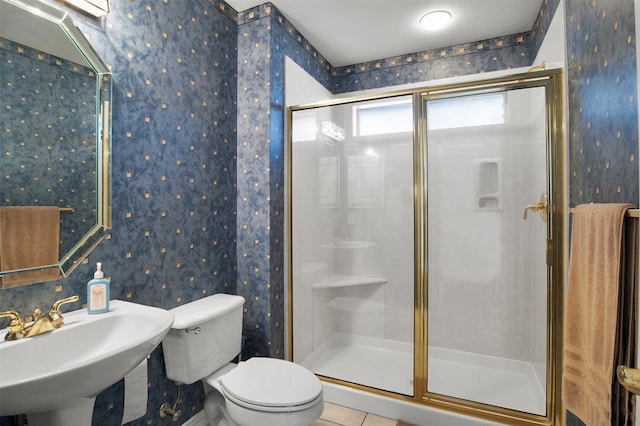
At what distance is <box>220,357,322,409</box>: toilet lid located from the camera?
1453 mm

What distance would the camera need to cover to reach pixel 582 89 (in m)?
1.43

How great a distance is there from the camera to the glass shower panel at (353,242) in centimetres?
225

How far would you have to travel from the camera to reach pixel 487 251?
2.26 m

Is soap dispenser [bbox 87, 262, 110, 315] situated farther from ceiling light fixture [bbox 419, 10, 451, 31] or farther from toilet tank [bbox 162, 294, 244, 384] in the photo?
ceiling light fixture [bbox 419, 10, 451, 31]

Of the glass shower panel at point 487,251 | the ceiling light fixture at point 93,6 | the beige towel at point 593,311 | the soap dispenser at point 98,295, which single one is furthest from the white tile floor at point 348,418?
the ceiling light fixture at point 93,6

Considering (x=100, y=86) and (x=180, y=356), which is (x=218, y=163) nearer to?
(x=100, y=86)

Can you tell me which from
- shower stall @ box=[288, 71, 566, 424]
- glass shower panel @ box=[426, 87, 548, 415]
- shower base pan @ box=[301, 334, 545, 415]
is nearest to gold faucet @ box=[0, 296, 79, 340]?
shower stall @ box=[288, 71, 566, 424]

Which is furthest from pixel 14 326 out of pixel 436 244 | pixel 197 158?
pixel 436 244

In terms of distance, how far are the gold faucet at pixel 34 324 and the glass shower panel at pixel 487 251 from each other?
73.4 inches

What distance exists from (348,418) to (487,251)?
1.40 metres

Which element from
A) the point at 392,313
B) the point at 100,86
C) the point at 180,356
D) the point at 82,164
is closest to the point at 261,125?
the point at 100,86

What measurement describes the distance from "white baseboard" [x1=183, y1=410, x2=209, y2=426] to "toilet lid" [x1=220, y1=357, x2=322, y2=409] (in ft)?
1.61

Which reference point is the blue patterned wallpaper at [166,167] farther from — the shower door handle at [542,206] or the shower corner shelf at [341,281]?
the shower door handle at [542,206]

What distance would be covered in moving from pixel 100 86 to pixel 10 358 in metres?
1.07
